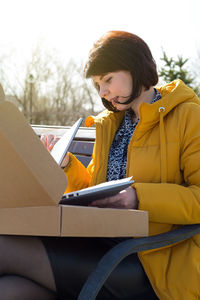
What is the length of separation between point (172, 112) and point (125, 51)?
0.37 metres

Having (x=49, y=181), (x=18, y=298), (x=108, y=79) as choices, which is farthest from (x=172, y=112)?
(x=18, y=298)

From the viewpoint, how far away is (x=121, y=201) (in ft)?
4.84

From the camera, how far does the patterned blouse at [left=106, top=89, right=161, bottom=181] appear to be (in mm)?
1975

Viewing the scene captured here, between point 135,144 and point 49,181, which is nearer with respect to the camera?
point 49,181

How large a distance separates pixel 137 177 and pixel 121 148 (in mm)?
295

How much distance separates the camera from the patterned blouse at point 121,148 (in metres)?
Result: 1.97

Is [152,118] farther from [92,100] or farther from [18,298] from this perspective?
[92,100]

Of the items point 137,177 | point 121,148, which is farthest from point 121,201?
point 121,148

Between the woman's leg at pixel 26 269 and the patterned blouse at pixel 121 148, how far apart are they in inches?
22.5

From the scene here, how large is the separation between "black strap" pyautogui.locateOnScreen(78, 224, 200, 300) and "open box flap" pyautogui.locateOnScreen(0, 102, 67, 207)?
0.30 meters

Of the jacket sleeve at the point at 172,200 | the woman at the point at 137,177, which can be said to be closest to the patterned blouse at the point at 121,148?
the woman at the point at 137,177

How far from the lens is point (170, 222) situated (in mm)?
1578

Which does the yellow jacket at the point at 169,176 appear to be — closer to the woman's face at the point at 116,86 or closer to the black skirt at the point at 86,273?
the black skirt at the point at 86,273

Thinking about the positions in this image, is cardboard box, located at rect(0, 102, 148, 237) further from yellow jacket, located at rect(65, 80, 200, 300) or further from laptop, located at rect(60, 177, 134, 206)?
yellow jacket, located at rect(65, 80, 200, 300)
